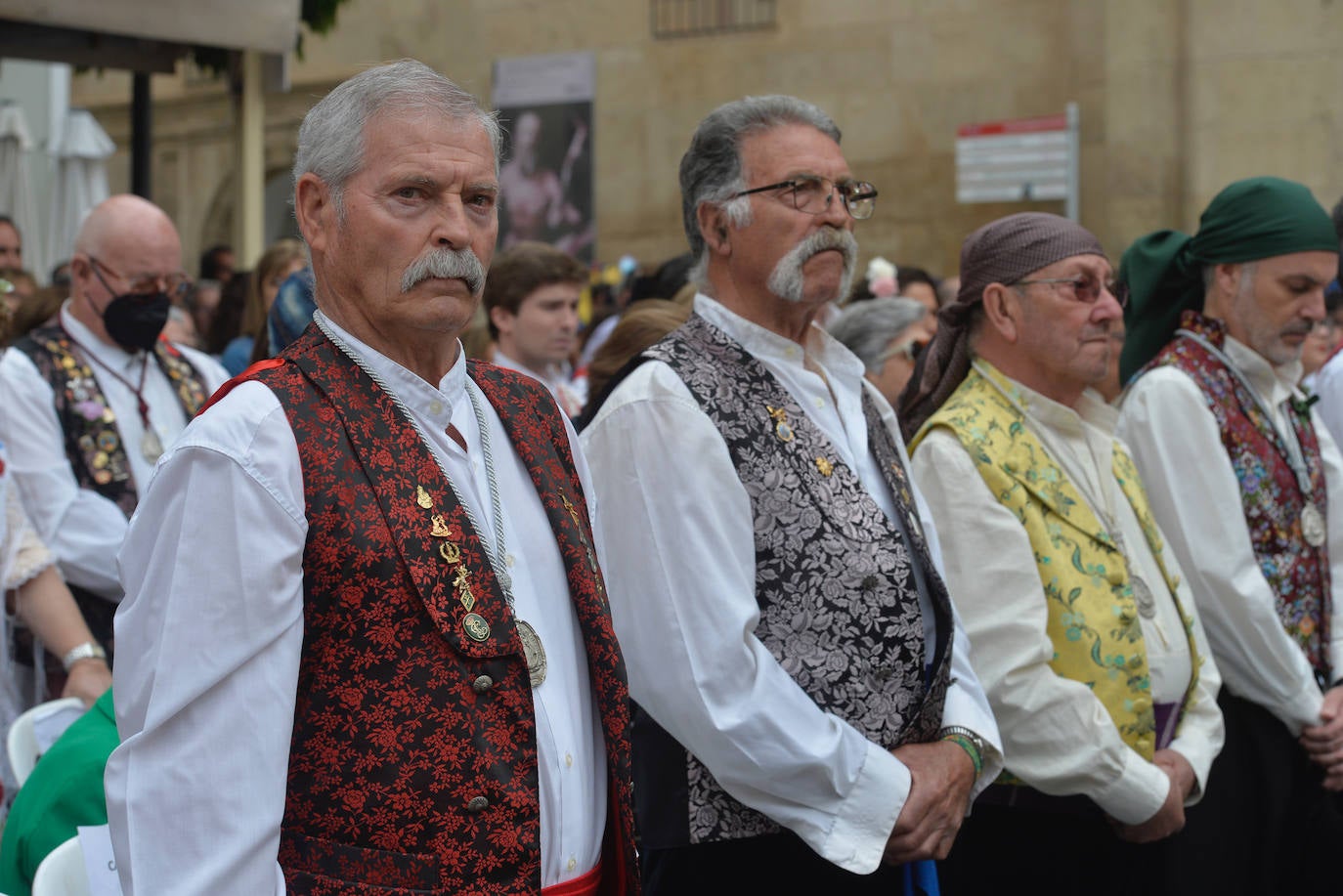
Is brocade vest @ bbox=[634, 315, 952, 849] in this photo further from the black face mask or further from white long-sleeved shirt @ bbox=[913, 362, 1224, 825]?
the black face mask

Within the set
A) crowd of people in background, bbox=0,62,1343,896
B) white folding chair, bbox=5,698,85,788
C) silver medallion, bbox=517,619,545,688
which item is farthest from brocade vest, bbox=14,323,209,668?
silver medallion, bbox=517,619,545,688

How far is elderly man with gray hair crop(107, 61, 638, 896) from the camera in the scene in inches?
72.9

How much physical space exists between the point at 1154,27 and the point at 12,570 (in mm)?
11155

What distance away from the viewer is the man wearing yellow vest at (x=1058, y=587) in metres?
3.32

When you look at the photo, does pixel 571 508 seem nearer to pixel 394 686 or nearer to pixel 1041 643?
pixel 394 686

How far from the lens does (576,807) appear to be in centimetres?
218

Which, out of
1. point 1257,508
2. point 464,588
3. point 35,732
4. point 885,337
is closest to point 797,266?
point 464,588

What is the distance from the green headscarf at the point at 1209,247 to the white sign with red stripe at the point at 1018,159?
8.32 metres

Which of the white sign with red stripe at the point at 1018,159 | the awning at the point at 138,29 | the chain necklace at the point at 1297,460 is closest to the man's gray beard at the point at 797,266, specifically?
the chain necklace at the point at 1297,460

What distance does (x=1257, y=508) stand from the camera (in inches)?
161

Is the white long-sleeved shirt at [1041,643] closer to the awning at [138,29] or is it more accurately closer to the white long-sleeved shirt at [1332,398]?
the white long-sleeved shirt at [1332,398]

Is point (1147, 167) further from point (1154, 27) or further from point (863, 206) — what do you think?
point (863, 206)

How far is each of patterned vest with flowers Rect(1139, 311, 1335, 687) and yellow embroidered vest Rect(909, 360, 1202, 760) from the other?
78cm

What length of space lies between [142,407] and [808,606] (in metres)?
2.75
